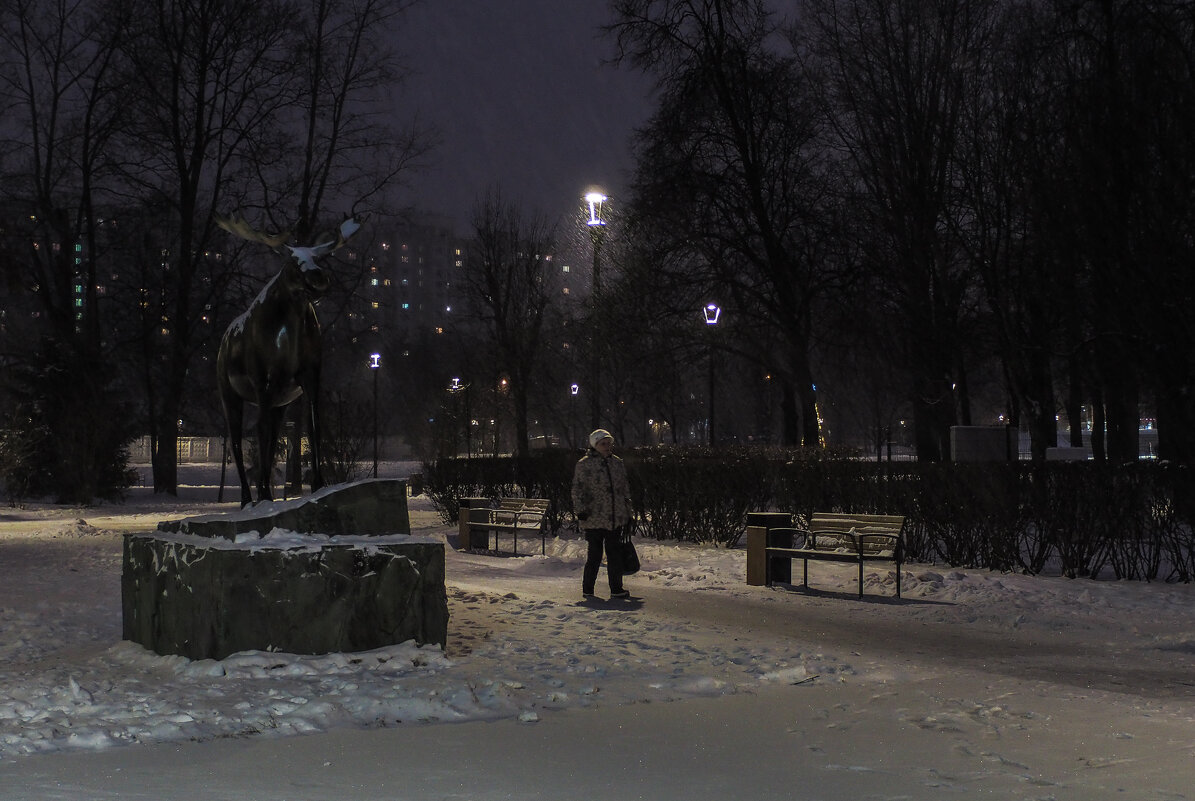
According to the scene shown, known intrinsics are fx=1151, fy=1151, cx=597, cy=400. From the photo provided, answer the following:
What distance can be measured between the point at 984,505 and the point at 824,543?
2018 millimetres

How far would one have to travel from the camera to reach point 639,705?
7.40 metres

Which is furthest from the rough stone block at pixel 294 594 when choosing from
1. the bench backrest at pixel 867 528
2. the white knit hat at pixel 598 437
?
the bench backrest at pixel 867 528

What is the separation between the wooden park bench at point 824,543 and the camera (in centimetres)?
1325

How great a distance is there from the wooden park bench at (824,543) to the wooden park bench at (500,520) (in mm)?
4773

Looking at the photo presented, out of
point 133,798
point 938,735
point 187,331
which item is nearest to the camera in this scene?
point 133,798

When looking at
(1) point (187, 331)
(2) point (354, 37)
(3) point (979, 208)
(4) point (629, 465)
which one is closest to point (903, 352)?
(3) point (979, 208)

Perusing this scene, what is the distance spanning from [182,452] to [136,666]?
56265mm

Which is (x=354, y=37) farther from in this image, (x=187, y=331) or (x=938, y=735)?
(x=938, y=735)

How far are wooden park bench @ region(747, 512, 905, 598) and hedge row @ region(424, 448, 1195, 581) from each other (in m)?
1.04

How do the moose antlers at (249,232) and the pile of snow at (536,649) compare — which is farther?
the moose antlers at (249,232)

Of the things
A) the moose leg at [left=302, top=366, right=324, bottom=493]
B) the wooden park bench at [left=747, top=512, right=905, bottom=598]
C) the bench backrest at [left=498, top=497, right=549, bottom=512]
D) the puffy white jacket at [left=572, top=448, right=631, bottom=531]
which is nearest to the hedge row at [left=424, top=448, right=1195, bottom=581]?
the wooden park bench at [left=747, top=512, right=905, bottom=598]

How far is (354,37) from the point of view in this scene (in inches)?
1329

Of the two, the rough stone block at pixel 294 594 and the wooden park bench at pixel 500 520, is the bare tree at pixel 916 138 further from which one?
the rough stone block at pixel 294 594

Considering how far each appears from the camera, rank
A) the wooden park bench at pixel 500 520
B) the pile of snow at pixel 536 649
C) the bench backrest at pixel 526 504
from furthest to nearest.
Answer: the bench backrest at pixel 526 504 < the wooden park bench at pixel 500 520 < the pile of snow at pixel 536 649
